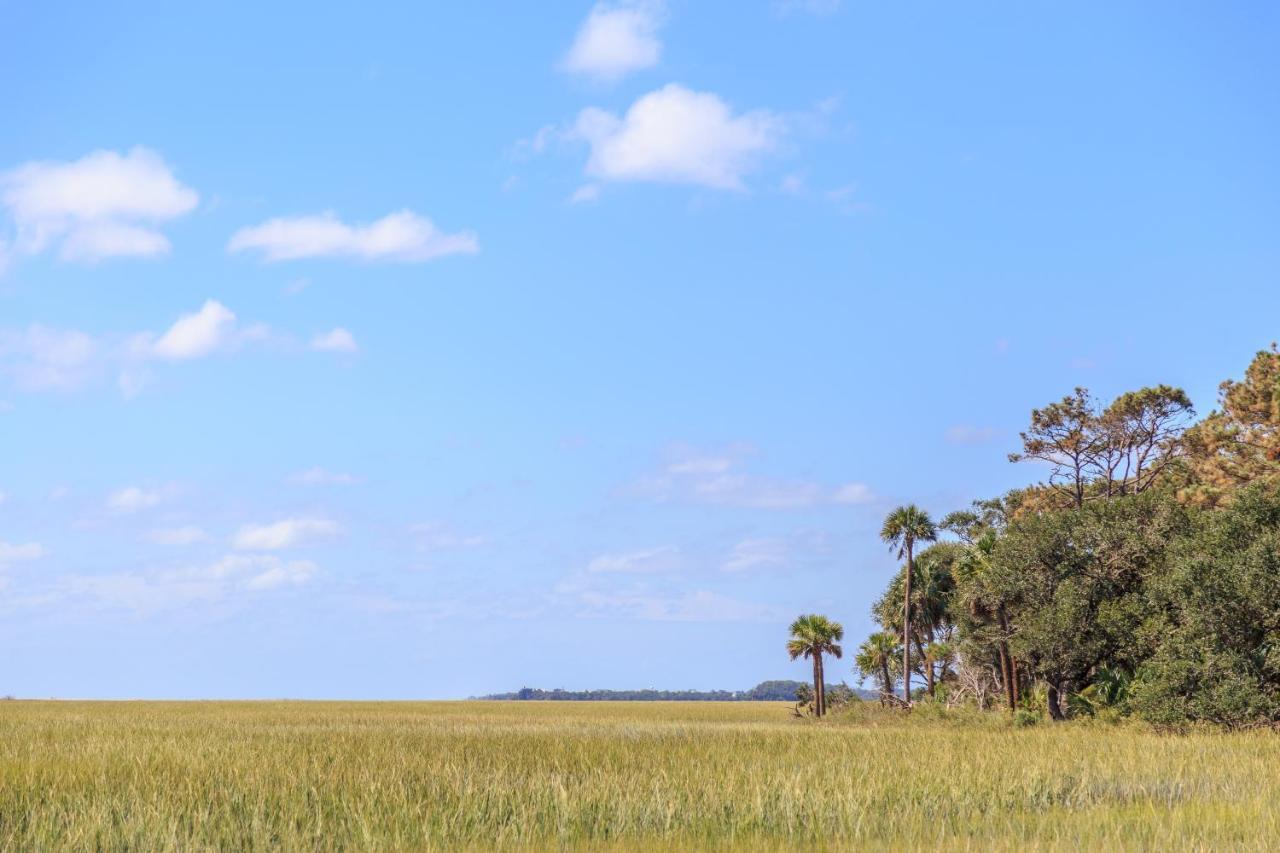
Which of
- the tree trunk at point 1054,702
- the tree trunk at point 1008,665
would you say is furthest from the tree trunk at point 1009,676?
the tree trunk at point 1054,702

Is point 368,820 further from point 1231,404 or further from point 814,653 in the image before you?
point 814,653

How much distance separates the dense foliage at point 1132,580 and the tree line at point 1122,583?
6 centimetres

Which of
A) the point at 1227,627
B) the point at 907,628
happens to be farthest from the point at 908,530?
the point at 1227,627

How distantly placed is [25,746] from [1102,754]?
26.2m

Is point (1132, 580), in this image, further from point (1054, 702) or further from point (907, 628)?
point (907, 628)

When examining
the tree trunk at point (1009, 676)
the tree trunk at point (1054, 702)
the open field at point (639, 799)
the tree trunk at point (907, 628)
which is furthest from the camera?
the tree trunk at point (907, 628)

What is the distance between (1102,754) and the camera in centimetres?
2434

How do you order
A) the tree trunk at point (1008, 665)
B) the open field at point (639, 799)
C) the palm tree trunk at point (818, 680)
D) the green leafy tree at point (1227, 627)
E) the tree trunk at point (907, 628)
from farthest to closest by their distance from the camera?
the palm tree trunk at point (818, 680) → the tree trunk at point (907, 628) → the tree trunk at point (1008, 665) → the green leafy tree at point (1227, 627) → the open field at point (639, 799)

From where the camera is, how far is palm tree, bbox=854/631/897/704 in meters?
69.6

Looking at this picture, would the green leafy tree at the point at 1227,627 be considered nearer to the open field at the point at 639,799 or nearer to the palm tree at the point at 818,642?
the open field at the point at 639,799

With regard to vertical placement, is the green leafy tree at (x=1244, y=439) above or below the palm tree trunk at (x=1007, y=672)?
above

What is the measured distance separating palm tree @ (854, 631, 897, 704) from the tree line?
2.50ft

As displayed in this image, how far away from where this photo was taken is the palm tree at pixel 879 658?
69562 mm

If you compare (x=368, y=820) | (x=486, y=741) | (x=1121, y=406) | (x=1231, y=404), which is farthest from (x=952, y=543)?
(x=368, y=820)
